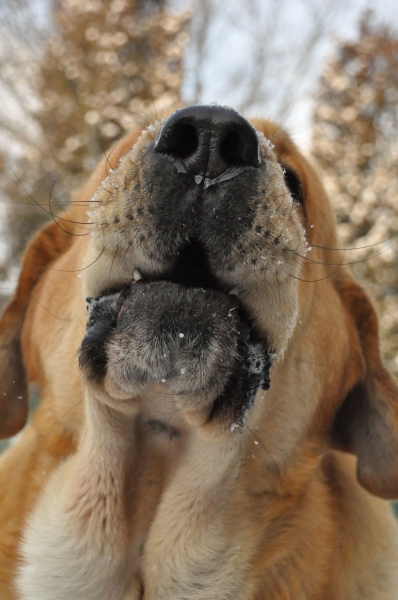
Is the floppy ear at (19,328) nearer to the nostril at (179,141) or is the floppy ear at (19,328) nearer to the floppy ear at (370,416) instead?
the nostril at (179,141)

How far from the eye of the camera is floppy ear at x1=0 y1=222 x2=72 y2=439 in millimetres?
2727

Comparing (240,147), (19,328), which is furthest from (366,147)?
(240,147)

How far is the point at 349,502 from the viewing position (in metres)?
2.57

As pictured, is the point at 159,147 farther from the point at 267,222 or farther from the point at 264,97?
the point at 264,97

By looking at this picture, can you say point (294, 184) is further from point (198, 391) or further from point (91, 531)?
point (91, 531)

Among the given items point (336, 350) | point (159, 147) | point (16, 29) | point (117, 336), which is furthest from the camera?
point (16, 29)

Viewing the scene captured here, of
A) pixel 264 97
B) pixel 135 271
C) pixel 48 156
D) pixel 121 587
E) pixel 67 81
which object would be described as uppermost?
pixel 264 97

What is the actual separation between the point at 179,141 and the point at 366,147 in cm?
1620

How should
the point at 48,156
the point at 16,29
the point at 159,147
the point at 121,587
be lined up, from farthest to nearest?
the point at 48,156 < the point at 16,29 < the point at 121,587 < the point at 159,147

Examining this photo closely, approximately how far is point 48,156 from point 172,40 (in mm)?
5894

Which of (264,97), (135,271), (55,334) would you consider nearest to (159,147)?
(135,271)

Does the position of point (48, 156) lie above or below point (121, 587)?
above

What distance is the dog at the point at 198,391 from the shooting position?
63.6 inches

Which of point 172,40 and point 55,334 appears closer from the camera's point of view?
point 55,334
